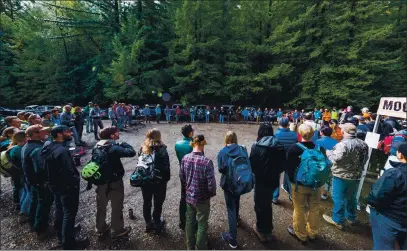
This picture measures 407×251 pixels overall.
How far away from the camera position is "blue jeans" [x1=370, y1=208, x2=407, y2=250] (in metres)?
2.26

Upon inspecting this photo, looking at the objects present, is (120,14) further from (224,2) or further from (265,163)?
(265,163)

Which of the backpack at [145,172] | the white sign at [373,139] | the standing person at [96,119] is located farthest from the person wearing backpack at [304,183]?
the standing person at [96,119]

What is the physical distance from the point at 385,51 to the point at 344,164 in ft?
86.1

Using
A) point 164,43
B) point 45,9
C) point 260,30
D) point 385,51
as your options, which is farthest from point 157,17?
point 385,51

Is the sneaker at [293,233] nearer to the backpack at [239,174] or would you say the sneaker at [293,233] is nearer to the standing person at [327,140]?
the backpack at [239,174]

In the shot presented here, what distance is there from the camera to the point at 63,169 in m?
2.73

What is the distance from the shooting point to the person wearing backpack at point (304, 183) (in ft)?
9.61

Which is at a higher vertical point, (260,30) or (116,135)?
(260,30)

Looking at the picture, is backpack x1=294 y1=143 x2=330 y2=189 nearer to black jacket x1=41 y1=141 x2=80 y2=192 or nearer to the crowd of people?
the crowd of people

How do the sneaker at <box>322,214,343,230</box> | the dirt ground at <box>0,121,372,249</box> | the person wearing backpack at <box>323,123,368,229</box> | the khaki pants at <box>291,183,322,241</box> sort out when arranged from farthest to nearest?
the sneaker at <box>322,214,343,230</box> → the person wearing backpack at <box>323,123,368,229</box> → the dirt ground at <box>0,121,372,249</box> → the khaki pants at <box>291,183,322,241</box>

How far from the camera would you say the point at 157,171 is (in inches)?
120

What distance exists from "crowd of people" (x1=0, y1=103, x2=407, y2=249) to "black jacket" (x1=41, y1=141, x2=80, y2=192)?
1 cm

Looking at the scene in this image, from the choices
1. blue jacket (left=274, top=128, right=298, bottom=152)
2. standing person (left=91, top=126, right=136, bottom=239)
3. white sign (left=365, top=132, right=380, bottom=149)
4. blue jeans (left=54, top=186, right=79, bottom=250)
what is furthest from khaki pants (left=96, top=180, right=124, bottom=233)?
white sign (left=365, top=132, right=380, bottom=149)

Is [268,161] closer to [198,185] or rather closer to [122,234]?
[198,185]
